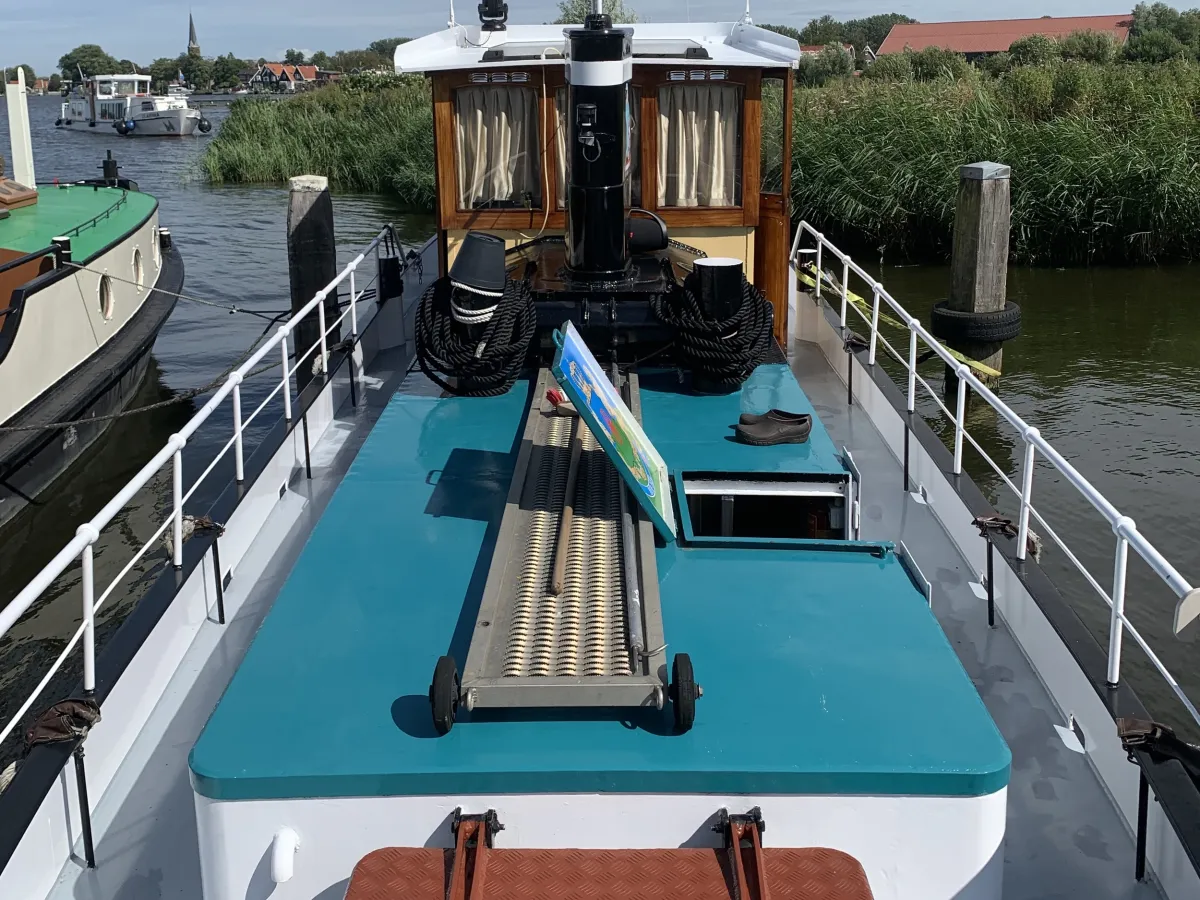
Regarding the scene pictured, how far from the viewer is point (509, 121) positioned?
805 cm

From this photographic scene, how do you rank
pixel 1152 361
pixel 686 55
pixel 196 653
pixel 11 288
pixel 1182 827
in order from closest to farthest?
pixel 1182 827 → pixel 196 653 → pixel 686 55 → pixel 11 288 → pixel 1152 361

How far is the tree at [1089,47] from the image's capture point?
40500 millimetres

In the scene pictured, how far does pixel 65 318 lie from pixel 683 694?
9375 millimetres

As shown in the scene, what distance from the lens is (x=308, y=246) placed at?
10.2 metres

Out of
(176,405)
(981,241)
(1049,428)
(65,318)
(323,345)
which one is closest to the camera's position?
(323,345)

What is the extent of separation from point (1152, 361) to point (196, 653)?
12.6 meters

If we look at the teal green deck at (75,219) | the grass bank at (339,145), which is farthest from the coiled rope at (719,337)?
the grass bank at (339,145)

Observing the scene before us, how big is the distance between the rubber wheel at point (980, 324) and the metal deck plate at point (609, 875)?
835 centimetres

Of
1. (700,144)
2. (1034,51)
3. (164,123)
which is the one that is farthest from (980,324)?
(164,123)

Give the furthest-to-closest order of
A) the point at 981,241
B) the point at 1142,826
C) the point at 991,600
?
the point at 981,241 → the point at 991,600 → the point at 1142,826

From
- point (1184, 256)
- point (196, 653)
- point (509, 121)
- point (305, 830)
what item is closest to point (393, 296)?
point (509, 121)

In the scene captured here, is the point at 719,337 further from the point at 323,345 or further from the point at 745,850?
the point at 745,850

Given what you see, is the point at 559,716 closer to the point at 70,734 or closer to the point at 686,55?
the point at 70,734

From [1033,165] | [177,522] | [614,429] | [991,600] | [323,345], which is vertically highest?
[1033,165]
